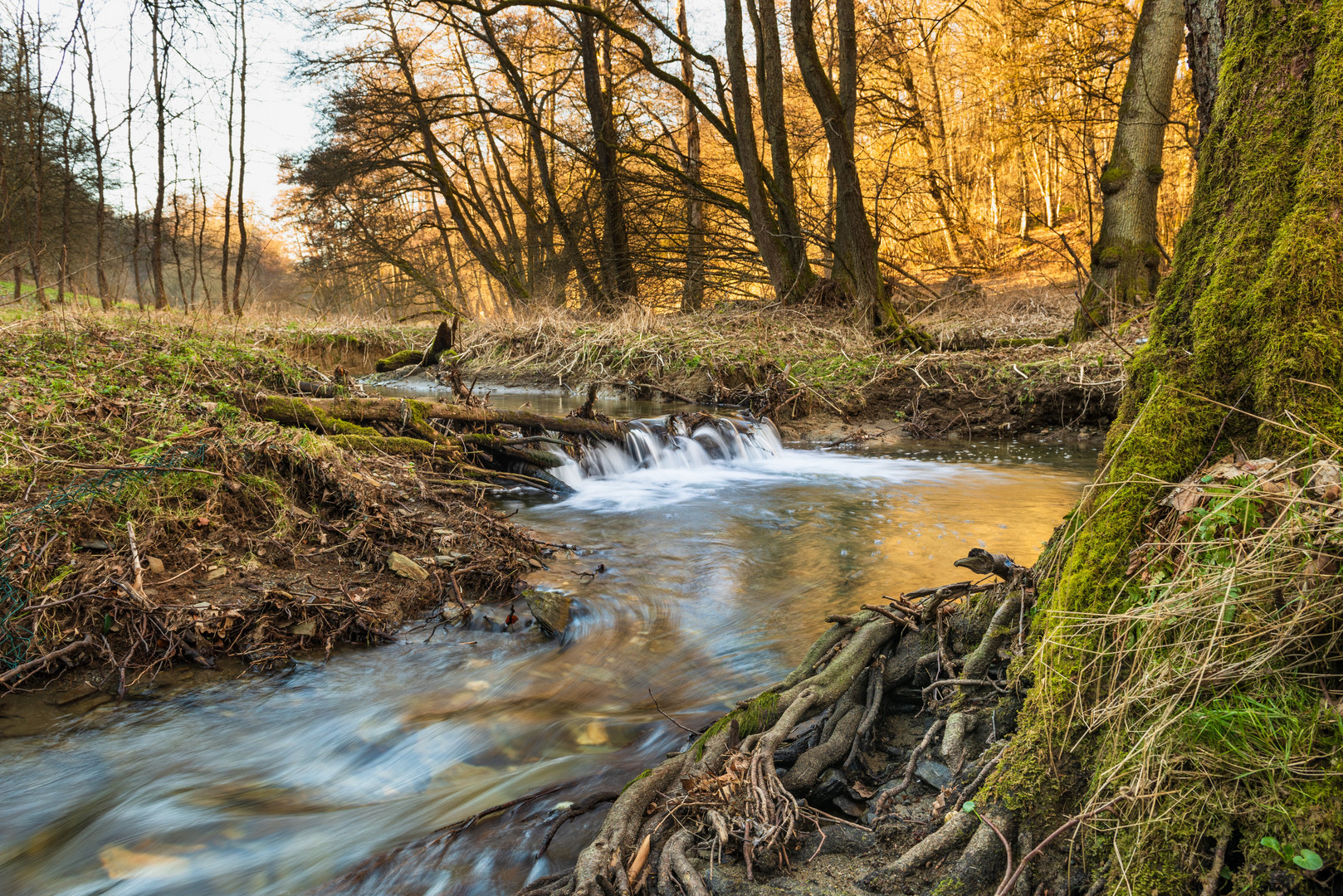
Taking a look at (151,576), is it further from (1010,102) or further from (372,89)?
(1010,102)

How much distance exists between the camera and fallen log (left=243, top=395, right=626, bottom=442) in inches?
221

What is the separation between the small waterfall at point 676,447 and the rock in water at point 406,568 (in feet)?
9.45

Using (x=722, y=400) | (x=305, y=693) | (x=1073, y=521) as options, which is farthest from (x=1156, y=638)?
(x=722, y=400)

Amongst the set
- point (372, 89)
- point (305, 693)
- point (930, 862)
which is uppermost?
point (372, 89)

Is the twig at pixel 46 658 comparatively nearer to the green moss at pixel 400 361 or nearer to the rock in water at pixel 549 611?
the rock in water at pixel 549 611

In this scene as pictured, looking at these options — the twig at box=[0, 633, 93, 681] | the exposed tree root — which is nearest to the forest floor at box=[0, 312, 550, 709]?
the twig at box=[0, 633, 93, 681]

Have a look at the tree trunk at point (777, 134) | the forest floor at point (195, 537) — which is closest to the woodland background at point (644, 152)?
the tree trunk at point (777, 134)

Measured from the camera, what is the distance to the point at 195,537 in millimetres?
3883

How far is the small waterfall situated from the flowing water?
1818 mm

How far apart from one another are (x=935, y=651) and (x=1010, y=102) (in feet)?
71.2

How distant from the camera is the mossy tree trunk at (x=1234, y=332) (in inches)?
64.2

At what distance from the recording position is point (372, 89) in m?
16.5

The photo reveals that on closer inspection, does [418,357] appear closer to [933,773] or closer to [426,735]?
[426,735]

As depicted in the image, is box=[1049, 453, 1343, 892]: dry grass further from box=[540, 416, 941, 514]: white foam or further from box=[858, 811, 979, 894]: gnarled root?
box=[540, 416, 941, 514]: white foam
